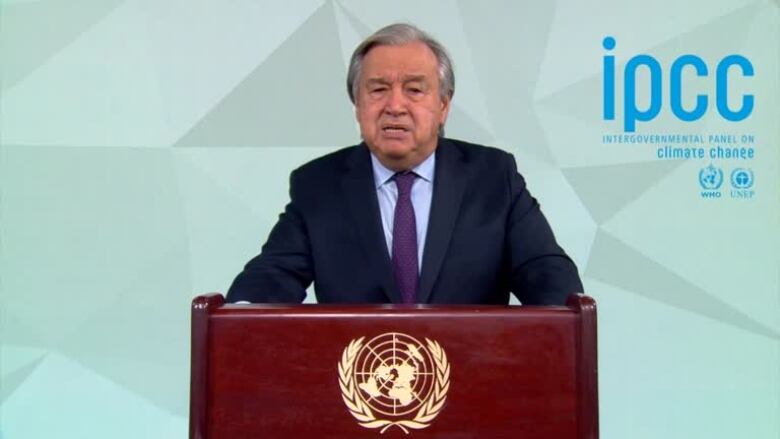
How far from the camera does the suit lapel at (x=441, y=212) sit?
1664 millimetres

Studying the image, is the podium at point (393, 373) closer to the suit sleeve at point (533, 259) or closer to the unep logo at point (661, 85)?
the suit sleeve at point (533, 259)

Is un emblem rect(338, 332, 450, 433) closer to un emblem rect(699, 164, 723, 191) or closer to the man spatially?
the man

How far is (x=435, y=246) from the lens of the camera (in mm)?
1675

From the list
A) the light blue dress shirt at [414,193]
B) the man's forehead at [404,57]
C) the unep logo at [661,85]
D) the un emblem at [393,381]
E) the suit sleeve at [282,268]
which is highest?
the unep logo at [661,85]

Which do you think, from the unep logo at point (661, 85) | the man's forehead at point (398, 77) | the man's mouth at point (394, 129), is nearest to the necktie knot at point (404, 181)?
the man's mouth at point (394, 129)

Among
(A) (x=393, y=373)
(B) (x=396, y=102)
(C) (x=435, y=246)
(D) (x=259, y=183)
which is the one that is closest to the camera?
(A) (x=393, y=373)

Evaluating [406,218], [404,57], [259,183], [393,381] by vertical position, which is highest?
[404,57]

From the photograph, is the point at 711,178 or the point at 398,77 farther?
the point at 711,178

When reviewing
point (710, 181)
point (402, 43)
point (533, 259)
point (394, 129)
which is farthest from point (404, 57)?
point (710, 181)

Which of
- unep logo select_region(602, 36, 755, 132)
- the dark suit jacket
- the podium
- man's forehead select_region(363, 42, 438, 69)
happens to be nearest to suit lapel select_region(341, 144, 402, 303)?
the dark suit jacket

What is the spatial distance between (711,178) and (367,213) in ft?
4.49

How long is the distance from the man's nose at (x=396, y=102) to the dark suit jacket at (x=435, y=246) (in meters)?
0.15

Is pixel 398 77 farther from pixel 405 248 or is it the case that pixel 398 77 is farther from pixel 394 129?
pixel 405 248

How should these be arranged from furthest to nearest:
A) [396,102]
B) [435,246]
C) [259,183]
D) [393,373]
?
[259,183], [396,102], [435,246], [393,373]
